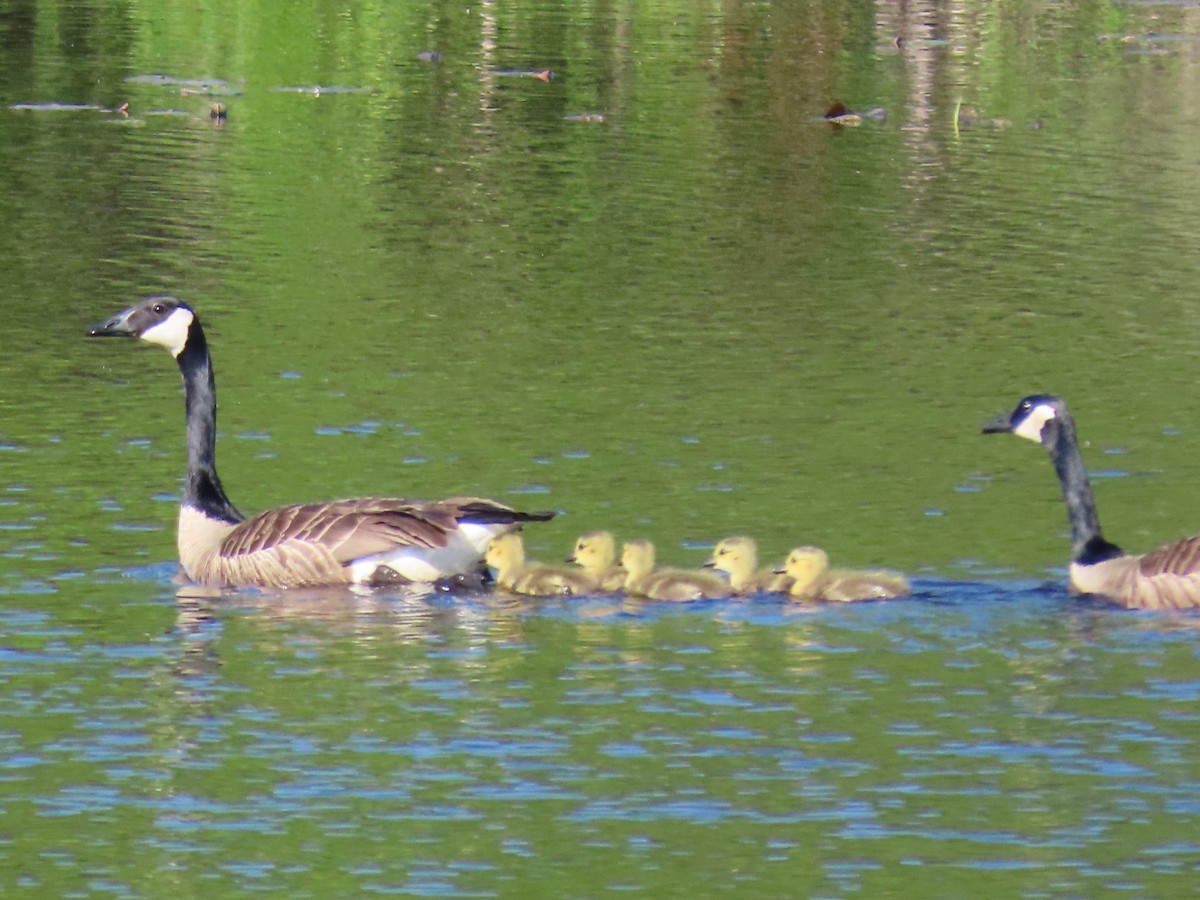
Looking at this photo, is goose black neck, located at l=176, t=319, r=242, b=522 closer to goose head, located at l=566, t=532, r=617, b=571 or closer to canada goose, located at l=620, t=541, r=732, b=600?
goose head, located at l=566, t=532, r=617, b=571

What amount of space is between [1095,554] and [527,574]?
10.9ft

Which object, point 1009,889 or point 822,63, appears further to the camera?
point 822,63

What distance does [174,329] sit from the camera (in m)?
16.7

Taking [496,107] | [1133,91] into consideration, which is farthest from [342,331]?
[1133,91]

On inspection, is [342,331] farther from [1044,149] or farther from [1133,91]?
[1133,91]

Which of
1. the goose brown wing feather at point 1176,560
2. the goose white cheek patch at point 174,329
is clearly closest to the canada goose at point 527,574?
the goose white cheek patch at point 174,329

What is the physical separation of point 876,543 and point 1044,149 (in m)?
20.9

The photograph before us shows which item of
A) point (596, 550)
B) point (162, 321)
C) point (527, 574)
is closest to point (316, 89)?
point (162, 321)

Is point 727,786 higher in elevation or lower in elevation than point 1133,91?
lower

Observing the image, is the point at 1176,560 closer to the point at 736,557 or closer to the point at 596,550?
the point at 736,557

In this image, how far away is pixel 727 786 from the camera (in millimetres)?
11375

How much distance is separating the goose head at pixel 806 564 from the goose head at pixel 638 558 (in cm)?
80

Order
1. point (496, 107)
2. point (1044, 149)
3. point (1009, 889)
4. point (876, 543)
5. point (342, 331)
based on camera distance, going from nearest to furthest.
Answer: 1. point (1009, 889)
2. point (876, 543)
3. point (342, 331)
4. point (1044, 149)
5. point (496, 107)

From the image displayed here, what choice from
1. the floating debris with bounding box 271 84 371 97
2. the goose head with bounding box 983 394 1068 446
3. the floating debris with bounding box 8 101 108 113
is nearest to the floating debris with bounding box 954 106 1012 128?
the floating debris with bounding box 271 84 371 97
